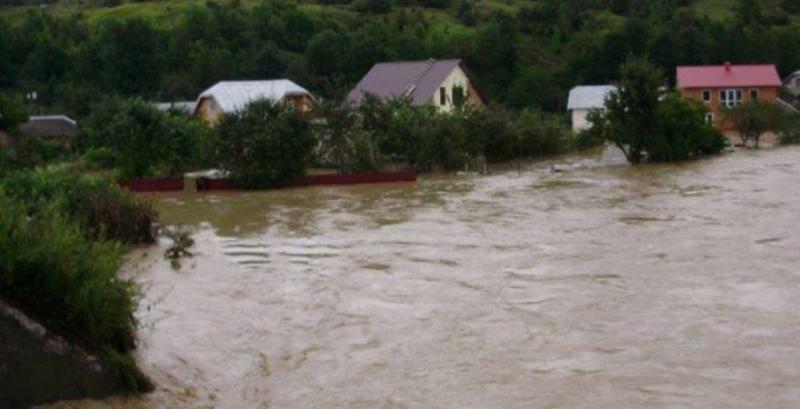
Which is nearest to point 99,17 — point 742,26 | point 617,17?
point 617,17

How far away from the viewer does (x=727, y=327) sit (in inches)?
506

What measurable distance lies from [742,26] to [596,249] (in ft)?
209

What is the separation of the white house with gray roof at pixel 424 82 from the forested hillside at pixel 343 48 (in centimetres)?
560

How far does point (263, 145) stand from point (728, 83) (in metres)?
38.4

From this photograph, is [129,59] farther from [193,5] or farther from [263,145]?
[263,145]

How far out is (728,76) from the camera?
66062mm

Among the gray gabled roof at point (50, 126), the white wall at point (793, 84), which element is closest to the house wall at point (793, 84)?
the white wall at point (793, 84)

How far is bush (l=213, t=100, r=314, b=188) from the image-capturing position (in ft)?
116

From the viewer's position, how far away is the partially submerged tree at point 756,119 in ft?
157

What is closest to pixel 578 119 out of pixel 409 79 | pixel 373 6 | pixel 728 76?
pixel 728 76

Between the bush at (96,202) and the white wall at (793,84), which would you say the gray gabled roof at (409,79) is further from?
the bush at (96,202)

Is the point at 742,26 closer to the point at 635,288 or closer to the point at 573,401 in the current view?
the point at 635,288

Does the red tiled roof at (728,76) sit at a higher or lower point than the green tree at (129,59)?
lower

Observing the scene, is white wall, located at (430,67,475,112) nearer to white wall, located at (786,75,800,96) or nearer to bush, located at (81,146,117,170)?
bush, located at (81,146,117,170)
